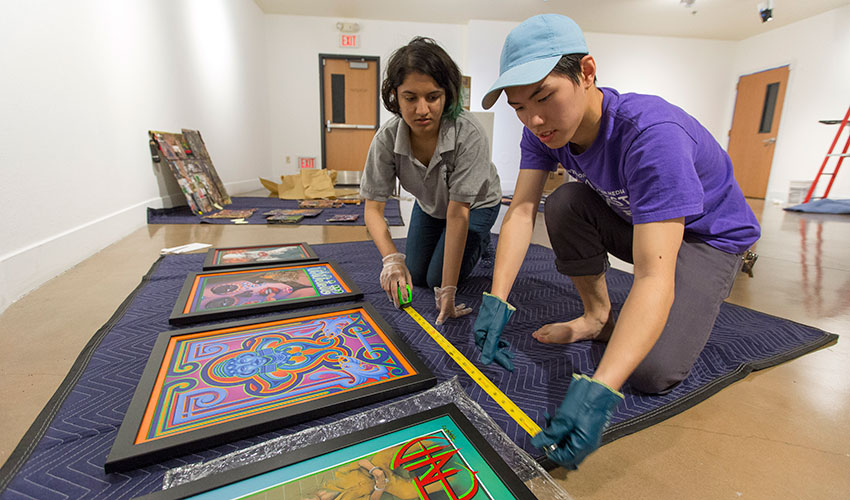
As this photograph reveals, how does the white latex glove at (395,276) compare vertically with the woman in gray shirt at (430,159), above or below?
below

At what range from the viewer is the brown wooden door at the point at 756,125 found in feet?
20.2

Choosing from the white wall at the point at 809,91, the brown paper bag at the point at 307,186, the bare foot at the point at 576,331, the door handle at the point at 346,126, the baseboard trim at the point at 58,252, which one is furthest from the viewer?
the door handle at the point at 346,126

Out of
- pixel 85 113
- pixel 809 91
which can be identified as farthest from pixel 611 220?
pixel 809 91

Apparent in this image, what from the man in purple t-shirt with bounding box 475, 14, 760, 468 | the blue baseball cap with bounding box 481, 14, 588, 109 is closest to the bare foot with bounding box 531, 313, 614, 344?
the man in purple t-shirt with bounding box 475, 14, 760, 468

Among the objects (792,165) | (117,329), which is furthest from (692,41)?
(117,329)

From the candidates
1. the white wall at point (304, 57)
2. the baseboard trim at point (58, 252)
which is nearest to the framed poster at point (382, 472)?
the baseboard trim at point (58, 252)

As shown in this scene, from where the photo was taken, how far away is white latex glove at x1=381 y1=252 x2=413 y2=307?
1396 mm

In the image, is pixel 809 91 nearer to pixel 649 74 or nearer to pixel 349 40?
pixel 649 74

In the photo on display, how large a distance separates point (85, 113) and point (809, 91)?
319 inches

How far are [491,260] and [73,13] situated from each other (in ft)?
7.92

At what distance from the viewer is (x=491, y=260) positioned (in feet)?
6.82

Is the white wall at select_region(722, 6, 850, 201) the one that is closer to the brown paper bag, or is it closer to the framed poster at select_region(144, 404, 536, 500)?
the brown paper bag

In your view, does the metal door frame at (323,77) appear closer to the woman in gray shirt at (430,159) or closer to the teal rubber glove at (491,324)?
the woman in gray shirt at (430,159)

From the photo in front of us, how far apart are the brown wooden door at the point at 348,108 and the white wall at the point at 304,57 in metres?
0.12
